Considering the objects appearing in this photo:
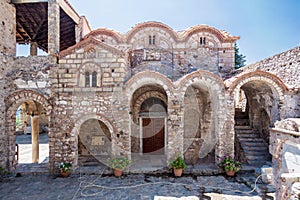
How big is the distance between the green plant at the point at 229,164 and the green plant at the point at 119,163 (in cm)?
422

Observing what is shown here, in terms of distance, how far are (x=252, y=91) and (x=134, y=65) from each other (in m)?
7.51

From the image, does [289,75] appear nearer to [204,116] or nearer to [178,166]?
[204,116]

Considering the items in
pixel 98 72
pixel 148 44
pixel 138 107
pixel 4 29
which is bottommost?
pixel 138 107

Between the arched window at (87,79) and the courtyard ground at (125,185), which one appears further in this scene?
the arched window at (87,79)

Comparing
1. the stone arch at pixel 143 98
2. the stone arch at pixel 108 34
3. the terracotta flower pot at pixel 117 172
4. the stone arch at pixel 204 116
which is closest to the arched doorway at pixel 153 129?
the stone arch at pixel 143 98

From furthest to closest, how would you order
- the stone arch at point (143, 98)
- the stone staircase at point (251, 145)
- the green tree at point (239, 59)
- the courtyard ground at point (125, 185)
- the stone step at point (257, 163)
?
the green tree at point (239, 59)
the stone arch at point (143, 98)
the stone staircase at point (251, 145)
the stone step at point (257, 163)
the courtyard ground at point (125, 185)

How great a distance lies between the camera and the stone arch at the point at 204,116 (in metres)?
7.45

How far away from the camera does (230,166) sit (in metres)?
7.01

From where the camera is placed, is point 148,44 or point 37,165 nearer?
point 37,165

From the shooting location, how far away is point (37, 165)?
7.90 meters

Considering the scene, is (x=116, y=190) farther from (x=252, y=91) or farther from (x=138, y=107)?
(x=252, y=91)

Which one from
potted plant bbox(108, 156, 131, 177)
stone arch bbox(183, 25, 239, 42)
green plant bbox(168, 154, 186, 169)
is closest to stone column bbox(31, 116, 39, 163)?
potted plant bbox(108, 156, 131, 177)

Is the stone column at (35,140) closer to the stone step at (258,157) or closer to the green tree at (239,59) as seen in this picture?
the stone step at (258,157)

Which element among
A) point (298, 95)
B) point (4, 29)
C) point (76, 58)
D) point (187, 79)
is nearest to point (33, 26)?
point (4, 29)
